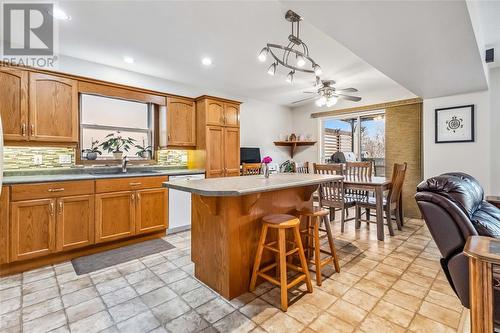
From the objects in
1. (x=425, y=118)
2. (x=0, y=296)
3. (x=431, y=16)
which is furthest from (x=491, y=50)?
(x=0, y=296)

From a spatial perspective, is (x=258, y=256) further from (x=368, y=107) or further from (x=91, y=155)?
(x=368, y=107)

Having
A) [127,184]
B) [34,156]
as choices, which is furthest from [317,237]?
[34,156]

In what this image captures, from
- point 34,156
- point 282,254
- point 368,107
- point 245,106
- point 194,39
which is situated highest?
point 194,39

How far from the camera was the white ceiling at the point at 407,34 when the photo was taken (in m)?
1.60

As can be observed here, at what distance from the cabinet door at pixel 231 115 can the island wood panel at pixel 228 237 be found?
239 centimetres

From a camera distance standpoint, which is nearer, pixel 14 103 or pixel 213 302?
pixel 213 302

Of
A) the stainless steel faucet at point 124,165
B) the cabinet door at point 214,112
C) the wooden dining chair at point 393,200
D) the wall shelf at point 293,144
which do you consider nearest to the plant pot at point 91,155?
the stainless steel faucet at point 124,165

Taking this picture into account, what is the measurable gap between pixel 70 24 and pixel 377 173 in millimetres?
5443

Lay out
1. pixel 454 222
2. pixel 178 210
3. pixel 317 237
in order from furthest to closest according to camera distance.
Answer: pixel 178 210 → pixel 317 237 → pixel 454 222

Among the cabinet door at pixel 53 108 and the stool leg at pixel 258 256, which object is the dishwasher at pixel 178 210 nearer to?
the cabinet door at pixel 53 108

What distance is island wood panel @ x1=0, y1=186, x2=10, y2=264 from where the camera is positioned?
2346 millimetres

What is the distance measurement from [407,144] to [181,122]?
4.08 m

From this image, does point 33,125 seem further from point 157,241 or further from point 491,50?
point 491,50

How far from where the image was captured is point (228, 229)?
193 centimetres
